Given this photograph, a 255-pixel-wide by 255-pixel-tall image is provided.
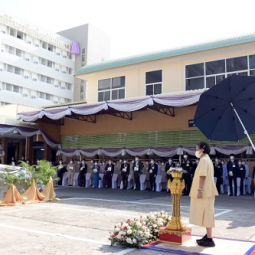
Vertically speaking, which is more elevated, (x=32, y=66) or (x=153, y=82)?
(x=32, y=66)

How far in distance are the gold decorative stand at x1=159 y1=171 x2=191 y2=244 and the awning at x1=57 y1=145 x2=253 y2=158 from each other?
33.0 ft

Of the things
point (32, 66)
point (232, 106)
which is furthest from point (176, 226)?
point (32, 66)

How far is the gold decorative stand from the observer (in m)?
5.38

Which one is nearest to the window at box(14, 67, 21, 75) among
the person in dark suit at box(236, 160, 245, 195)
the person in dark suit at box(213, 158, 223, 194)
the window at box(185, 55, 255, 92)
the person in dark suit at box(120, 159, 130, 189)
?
the person in dark suit at box(120, 159, 130, 189)

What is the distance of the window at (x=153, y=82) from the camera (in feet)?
62.2

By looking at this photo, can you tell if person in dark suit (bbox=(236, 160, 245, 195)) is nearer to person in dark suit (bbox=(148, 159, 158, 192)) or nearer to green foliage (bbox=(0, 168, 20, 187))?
person in dark suit (bbox=(148, 159, 158, 192))

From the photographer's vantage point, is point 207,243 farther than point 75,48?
No

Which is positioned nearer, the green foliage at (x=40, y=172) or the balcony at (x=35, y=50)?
the green foliage at (x=40, y=172)

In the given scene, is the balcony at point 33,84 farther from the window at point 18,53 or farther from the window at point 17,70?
the window at point 18,53

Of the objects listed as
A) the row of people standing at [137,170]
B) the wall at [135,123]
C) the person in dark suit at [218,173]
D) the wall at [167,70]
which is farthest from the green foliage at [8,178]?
the wall at [167,70]

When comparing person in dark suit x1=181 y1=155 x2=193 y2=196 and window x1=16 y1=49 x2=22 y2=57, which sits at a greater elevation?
window x1=16 y1=49 x2=22 y2=57

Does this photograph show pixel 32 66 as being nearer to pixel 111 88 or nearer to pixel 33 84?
pixel 33 84

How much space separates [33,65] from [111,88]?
28097 mm

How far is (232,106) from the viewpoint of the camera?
709 cm
